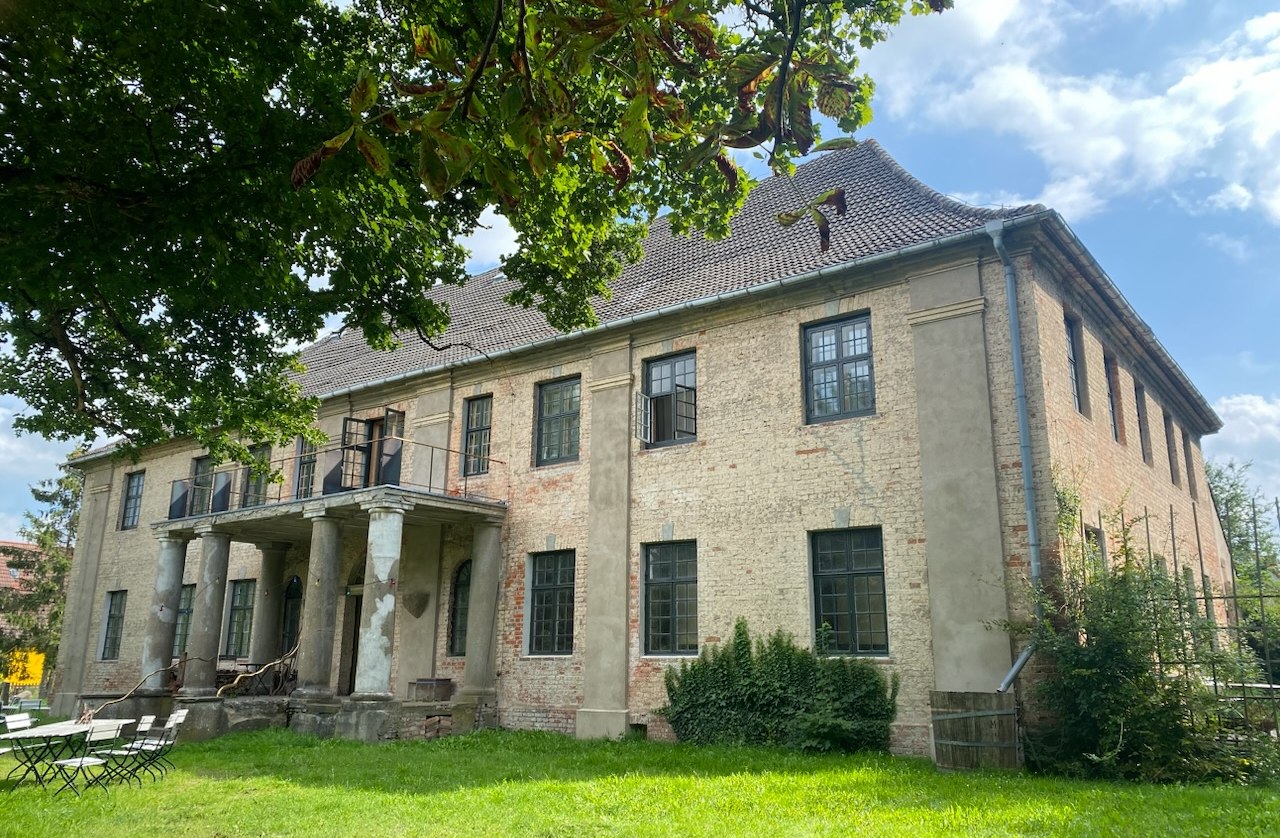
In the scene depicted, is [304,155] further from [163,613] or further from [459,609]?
[163,613]

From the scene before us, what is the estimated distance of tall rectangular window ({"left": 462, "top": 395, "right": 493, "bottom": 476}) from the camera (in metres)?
18.8

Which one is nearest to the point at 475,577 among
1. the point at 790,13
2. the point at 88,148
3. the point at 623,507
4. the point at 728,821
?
the point at 623,507

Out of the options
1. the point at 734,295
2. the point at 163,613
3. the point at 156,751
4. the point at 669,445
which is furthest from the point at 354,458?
the point at 734,295

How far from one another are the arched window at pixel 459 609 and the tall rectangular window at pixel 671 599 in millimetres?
3992

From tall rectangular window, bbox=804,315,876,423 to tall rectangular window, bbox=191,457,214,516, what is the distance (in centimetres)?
1669

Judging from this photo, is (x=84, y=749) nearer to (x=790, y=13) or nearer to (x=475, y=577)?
(x=475, y=577)

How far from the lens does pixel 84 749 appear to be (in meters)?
11.1

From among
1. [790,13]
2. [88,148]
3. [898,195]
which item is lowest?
[790,13]

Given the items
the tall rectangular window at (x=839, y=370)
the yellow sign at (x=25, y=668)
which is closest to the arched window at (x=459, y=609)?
the tall rectangular window at (x=839, y=370)

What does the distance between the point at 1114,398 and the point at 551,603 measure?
10708 mm

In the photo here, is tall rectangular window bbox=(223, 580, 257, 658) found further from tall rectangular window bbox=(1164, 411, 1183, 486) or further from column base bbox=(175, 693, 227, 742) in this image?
tall rectangular window bbox=(1164, 411, 1183, 486)

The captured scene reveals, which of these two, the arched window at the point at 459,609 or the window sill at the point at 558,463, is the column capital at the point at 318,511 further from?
the window sill at the point at 558,463

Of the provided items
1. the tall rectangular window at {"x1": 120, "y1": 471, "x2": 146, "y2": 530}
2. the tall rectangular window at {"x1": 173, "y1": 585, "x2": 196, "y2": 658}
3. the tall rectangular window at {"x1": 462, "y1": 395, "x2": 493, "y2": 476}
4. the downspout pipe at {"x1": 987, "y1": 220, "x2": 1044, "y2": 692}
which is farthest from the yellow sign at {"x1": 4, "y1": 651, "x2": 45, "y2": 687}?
the downspout pipe at {"x1": 987, "y1": 220, "x2": 1044, "y2": 692}

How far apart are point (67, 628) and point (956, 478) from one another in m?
25.0
